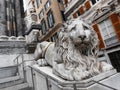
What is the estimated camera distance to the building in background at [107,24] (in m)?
10.8

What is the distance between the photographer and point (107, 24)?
38.5 feet

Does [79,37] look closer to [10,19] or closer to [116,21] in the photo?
[10,19]

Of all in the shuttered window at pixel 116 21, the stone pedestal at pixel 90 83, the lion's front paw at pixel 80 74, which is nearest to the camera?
the stone pedestal at pixel 90 83

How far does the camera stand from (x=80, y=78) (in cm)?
214

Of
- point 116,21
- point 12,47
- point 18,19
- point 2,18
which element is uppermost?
point 18,19

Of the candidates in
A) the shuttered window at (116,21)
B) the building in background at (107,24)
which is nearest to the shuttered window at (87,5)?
the building in background at (107,24)

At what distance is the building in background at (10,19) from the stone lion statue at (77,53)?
7.40 meters

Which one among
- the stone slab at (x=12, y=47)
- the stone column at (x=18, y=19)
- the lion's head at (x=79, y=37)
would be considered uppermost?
the stone column at (x=18, y=19)

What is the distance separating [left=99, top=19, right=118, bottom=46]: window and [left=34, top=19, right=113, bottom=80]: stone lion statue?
9.34 metres

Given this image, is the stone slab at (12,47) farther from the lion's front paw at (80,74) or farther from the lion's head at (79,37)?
the lion's front paw at (80,74)

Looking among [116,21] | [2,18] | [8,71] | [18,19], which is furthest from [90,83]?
[116,21]

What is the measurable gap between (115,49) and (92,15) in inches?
145

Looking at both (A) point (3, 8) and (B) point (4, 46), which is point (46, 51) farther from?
(A) point (3, 8)

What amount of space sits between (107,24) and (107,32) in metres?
0.66
